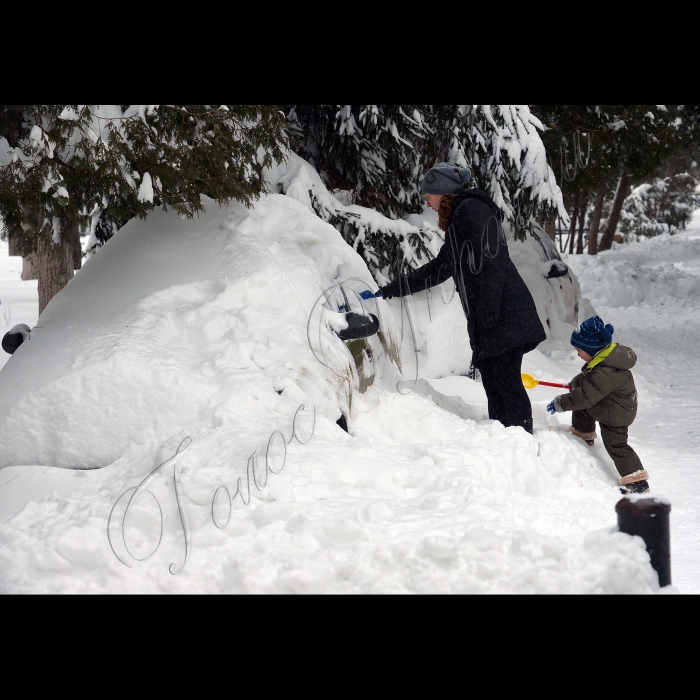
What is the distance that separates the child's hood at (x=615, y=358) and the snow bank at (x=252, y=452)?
1.56 ft

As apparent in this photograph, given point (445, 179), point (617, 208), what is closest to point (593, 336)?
point (445, 179)

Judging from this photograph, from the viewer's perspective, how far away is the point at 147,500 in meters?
2.67

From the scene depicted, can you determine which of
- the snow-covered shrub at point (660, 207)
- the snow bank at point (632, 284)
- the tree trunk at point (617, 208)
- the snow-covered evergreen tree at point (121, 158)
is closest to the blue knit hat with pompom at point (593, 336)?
the snow-covered evergreen tree at point (121, 158)

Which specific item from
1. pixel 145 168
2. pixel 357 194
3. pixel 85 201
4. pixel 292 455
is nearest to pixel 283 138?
pixel 145 168

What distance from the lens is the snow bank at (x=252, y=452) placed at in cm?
234

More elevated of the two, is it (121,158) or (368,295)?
(121,158)

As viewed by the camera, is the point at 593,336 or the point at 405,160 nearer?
the point at 593,336

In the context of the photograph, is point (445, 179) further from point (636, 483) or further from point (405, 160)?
point (405, 160)

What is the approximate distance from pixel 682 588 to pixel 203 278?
2.59m

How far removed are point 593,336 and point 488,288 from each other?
2.06ft

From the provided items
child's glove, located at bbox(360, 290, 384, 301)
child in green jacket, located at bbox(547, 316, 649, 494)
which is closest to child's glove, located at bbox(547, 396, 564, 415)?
child in green jacket, located at bbox(547, 316, 649, 494)

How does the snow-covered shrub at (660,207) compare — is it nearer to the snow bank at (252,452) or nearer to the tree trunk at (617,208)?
the tree trunk at (617,208)

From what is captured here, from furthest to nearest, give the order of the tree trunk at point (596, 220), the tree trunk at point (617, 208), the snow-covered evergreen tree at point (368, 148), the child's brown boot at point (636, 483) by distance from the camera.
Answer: the tree trunk at point (596, 220) → the tree trunk at point (617, 208) → the snow-covered evergreen tree at point (368, 148) → the child's brown boot at point (636, 483)

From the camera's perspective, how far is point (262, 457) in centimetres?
288
